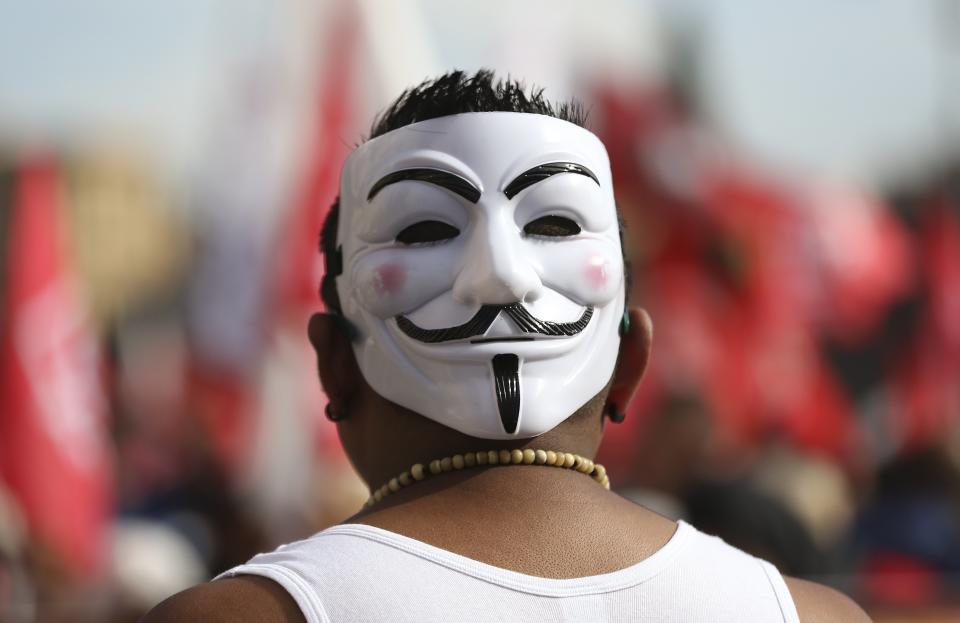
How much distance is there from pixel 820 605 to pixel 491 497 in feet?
1.83

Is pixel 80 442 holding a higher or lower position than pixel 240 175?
lower

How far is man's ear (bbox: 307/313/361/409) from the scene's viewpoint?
230 cm

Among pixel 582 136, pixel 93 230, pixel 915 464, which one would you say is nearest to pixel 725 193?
pixel 915 464

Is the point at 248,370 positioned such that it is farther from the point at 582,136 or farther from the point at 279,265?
the point at 582,136

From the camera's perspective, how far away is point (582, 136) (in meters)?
2.32

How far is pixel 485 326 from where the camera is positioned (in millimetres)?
2113

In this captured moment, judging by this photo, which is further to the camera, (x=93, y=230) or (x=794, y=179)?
(x=93, y=230)

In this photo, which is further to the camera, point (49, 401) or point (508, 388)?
point (49, 401)

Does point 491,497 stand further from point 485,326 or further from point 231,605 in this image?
point 231,605

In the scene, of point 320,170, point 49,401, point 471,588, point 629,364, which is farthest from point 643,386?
point 471,588

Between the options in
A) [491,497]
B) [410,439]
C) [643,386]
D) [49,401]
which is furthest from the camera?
[643,386]

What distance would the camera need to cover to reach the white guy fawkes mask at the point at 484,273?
6.93 feet

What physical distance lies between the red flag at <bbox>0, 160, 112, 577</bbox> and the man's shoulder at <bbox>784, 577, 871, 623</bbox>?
5.42 meters

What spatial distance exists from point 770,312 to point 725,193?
169 cm
